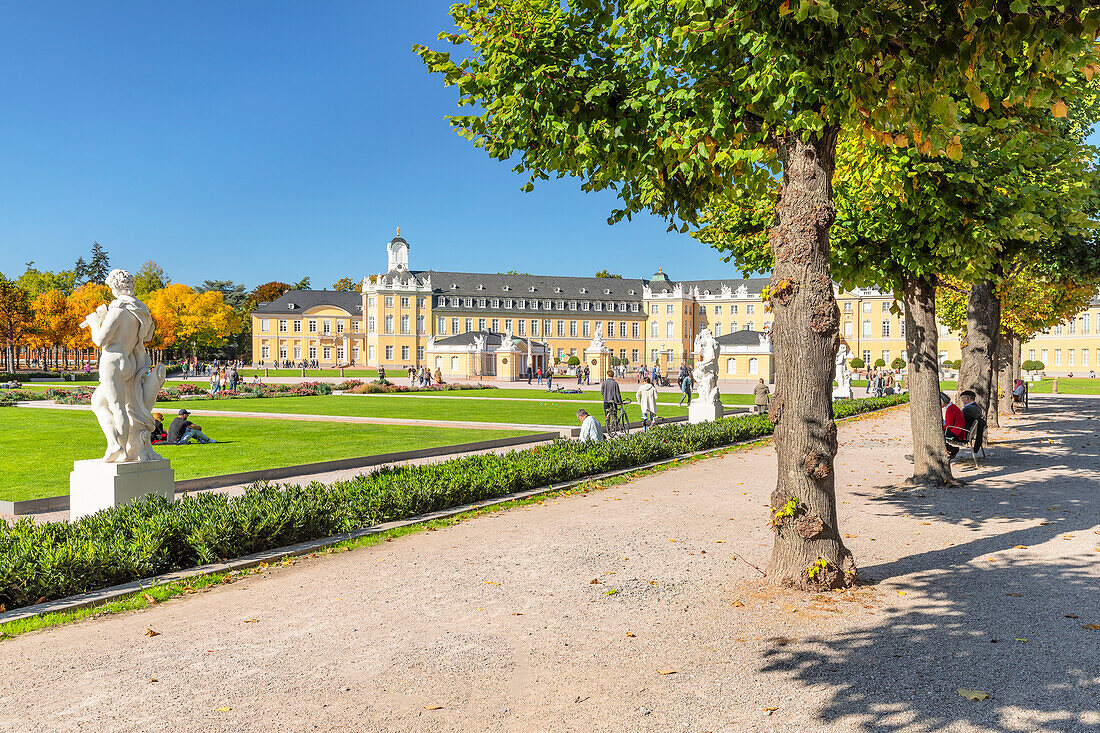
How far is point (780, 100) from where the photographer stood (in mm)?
5301

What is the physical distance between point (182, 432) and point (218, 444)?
28.3 inches

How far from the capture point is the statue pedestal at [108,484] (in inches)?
297

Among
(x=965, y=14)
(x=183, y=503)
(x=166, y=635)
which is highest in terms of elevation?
(x=965, y=14)

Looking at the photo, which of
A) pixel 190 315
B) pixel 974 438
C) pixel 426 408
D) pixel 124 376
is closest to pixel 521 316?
pixel 190 315

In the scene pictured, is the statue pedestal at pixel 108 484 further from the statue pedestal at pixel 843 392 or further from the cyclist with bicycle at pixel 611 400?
the statue pedestal at pixel 843 392

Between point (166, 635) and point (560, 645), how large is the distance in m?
2.54

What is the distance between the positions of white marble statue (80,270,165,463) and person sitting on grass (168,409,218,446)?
27.1 ft

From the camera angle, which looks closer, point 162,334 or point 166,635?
point 166,635

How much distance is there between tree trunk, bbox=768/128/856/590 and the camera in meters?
5.83

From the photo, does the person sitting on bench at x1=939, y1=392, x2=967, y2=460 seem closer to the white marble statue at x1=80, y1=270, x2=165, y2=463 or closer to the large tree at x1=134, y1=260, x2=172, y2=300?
the white marble statue at x1=80, y1=270, x2=165, y2=463

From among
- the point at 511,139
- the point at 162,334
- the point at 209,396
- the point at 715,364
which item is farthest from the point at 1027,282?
the point at 162,334

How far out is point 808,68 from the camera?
5211mm

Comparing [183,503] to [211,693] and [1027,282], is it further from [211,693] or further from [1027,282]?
[1027,282]

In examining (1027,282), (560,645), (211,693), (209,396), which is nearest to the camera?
(211,693)
